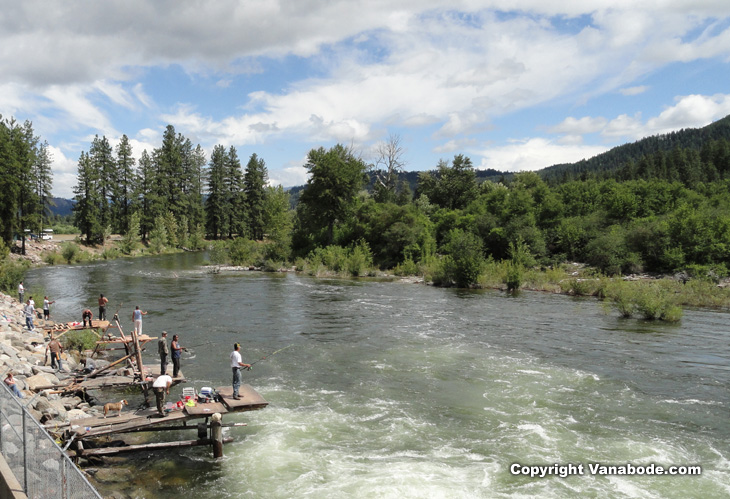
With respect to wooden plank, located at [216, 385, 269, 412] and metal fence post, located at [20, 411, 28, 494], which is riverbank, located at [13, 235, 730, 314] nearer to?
wooden plank, located at [216, 385, 269, 412]

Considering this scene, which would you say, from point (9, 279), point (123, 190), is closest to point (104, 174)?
point (123, 190)

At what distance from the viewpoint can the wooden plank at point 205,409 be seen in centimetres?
1236

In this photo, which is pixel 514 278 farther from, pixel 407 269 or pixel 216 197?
pixel 216 197

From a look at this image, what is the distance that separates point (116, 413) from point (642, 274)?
139 feet

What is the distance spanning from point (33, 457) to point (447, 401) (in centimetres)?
1153

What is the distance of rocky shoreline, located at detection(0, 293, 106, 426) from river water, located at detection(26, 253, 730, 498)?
8.90 feet

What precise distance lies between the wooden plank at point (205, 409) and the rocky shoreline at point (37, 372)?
120 inches

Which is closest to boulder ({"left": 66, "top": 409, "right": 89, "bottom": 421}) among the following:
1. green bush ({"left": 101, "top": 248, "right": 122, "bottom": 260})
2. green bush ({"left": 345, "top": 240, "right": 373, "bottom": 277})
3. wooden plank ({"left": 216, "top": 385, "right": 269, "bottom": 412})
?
wooden plank ({"left": 216, "top": 385, "right": 269, "bottom": 412})

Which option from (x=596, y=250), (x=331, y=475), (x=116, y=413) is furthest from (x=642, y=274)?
(x=116, y=413)

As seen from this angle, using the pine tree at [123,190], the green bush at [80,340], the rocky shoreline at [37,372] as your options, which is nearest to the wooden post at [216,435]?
the rocky shoreline at [37,372]

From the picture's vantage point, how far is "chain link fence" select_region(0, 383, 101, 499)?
6.36 meters

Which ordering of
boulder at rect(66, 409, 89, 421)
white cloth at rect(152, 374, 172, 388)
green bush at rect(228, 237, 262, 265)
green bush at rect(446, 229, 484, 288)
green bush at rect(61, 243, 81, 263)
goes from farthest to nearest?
green bush at rect(61, 243, 81, 263), green bush at rect(228, 237, 262, 265), green bush at rect(446, 229, 484, 288), boulder at rect(66, 409, 89, 421), white cloth at rect(152, 374, 172, 388)

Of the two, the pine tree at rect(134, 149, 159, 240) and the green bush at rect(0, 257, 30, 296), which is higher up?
the pine tree at rect(134, 149, 159, 240)

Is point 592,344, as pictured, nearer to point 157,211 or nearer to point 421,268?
point 421,268
